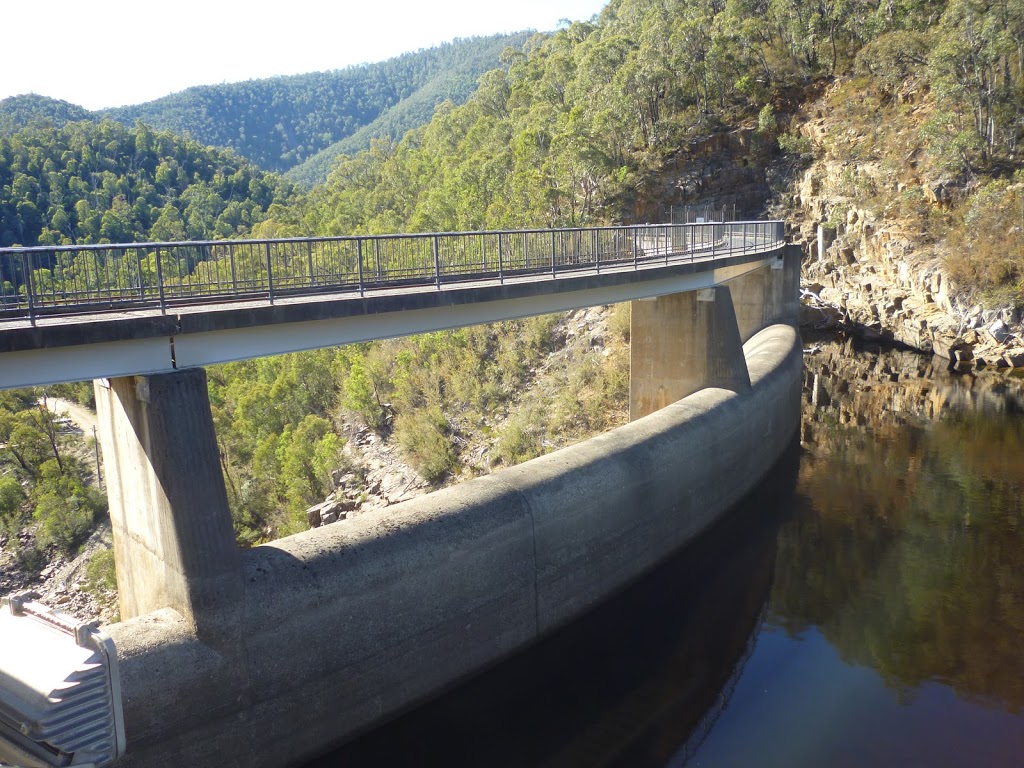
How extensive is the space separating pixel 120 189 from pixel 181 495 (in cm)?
11909

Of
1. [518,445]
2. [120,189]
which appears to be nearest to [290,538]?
[518,445]

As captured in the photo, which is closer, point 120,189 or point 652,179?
point 652,179

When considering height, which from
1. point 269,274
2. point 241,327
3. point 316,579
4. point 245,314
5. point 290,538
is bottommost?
point 316,579

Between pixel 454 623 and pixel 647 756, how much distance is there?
3547 millimetres

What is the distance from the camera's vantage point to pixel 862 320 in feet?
137

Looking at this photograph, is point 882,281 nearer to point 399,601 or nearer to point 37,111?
point 399,601

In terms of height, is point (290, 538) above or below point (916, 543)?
above

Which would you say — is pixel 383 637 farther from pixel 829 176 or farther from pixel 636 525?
pixel 829 176

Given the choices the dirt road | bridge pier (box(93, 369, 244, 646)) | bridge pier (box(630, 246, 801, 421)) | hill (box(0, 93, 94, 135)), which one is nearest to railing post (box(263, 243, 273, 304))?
bridge pier (box(93, 369, 244, 646))

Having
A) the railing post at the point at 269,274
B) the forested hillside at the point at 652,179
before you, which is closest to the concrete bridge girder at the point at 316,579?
the railing post at the point at 269,274

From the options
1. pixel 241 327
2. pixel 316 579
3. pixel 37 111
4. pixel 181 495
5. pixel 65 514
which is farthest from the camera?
pixel 37 111

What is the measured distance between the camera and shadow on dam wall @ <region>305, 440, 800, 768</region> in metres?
12.3

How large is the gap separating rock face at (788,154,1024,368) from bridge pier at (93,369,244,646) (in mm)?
33684

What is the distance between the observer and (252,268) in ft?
43.2
